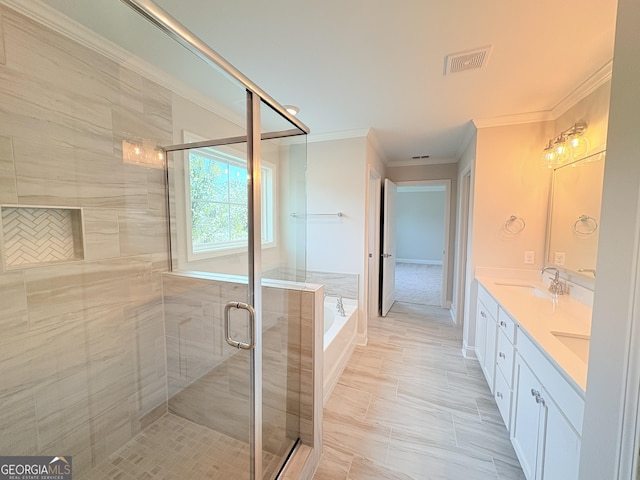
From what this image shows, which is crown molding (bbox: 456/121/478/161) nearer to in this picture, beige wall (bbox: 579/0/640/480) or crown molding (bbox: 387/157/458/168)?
crown molding (bbox: 387/157/458/168)

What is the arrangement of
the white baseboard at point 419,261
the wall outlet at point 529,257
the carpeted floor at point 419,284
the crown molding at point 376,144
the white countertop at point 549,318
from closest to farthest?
the white countertop at point 549,318 < the wall outlet at point 529,257 < the crown molding at point 376,144 < the carpeted floor at point 419,284 < the white baseboard at point 419,261

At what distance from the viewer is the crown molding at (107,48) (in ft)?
3.83

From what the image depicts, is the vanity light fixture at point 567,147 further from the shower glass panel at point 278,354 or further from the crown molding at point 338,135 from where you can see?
the shower glass panel at point 278,354

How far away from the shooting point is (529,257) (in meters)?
2.57

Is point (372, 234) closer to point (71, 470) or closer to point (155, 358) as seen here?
point (155, 358)

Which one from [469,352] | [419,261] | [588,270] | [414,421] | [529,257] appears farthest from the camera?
[419,261]

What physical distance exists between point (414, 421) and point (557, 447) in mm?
1000

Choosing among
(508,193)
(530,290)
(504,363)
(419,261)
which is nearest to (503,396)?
(504,363)

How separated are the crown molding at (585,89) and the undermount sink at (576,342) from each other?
154 centimetres

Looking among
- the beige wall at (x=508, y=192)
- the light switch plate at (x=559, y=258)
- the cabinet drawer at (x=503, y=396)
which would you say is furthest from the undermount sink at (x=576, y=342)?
the beige wall at (x=508, y=192)

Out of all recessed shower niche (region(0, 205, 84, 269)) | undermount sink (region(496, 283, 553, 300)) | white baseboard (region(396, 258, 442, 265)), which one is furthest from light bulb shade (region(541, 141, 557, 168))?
white baseboard (region(396, 258, 442, 265))

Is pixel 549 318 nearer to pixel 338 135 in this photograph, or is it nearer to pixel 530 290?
pixel 530 290

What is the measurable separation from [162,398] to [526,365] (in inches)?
94.0

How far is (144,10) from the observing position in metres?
0.84
